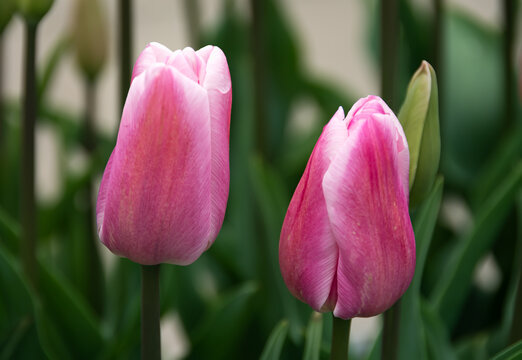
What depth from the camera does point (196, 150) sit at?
184 mm

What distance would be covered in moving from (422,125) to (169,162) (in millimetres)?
71

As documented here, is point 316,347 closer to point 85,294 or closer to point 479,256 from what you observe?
point 479,256

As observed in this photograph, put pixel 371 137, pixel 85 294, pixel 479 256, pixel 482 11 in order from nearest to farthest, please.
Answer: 1. pixel 371 137
2. pixel 479 256
3. pixel 85 294
4. pixel 482 11

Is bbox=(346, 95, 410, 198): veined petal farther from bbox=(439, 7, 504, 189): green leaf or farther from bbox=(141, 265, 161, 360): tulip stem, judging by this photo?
bbox=(439, 7, 504, 189): green leaf

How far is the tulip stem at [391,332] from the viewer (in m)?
0.23

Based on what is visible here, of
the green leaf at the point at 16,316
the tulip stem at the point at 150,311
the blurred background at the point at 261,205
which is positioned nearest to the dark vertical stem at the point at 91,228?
the blurred background at the point at 261,205

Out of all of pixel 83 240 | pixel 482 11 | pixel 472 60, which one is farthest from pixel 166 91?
pixel 482 11

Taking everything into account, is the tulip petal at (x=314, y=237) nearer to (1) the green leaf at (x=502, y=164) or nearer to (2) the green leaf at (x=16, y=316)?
(2) the green leaf at (x=16, y=316)

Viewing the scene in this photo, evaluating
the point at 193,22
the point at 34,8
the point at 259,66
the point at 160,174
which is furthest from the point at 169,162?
the point at 193,22

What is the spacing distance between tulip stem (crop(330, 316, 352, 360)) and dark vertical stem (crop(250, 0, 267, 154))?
0.69 feet

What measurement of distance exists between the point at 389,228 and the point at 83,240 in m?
0.35

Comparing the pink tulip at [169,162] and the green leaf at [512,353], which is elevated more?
the pink tulip at [169,162]

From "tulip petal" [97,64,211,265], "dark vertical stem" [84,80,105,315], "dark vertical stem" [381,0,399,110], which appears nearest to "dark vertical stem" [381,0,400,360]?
"dark vertical stem" [381,0,399,110]

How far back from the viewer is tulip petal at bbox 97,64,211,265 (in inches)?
7.1
